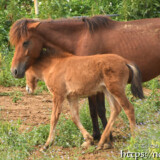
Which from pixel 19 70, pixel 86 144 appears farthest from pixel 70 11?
pixel 86 144

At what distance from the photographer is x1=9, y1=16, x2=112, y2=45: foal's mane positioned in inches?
244

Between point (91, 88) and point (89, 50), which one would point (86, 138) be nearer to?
point (91, 88)

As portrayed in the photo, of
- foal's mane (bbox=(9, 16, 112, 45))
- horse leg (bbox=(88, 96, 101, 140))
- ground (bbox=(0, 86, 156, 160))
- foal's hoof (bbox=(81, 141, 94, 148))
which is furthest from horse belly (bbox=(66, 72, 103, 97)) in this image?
foal's mane (bbox=(9, 16, 112, 45))

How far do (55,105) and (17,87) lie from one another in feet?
11.5

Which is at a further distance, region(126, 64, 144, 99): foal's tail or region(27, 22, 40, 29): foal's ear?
region(27, 22, 40, 29): foal's ear

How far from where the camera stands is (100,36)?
21.3 feet

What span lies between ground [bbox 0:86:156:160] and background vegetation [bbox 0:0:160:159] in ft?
0.41

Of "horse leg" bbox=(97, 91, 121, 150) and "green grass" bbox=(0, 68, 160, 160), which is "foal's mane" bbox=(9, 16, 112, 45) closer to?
"horse leg" bbox=(97, 91, 121, 150)

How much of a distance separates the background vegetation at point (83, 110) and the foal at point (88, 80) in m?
0.29

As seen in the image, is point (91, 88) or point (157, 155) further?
point (91, 88)

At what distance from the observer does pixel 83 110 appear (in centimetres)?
705

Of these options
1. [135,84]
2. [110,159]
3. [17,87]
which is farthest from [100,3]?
[110,159]

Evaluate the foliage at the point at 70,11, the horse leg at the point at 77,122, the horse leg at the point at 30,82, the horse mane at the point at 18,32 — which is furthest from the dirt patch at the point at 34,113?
the horse mane at the point at 18,32

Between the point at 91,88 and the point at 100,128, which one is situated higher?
the point at 91,88
